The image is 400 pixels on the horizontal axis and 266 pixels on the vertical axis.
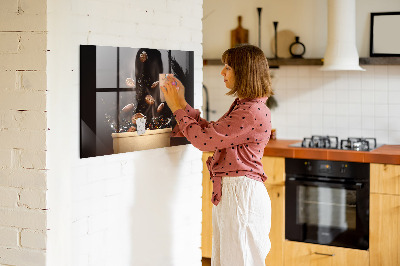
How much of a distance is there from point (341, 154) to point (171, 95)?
1.75 m

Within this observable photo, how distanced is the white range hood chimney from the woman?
6.10 ft

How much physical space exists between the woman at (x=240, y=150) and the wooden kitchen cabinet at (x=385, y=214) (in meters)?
1.49

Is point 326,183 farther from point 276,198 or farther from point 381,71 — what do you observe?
point 381,71

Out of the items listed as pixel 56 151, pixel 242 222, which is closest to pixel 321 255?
pixel 242 222

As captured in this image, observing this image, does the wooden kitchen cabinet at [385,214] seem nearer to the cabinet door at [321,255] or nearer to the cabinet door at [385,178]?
the cabinet door at [385,178]

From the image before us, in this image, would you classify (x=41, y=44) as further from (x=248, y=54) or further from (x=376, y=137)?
(x=376, y=137)

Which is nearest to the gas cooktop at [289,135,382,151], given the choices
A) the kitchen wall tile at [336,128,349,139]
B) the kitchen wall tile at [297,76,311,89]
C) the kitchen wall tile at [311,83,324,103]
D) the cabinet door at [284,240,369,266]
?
the kitchen wall tile at [336,128,349,139]

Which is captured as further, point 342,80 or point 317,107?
point 317,107

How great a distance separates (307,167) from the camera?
434 cm

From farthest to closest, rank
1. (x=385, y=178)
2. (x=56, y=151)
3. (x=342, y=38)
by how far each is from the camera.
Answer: (x=342, y=38)
(x=385, y=178)
(x=56, y=151)

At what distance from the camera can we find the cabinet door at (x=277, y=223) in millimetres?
4454

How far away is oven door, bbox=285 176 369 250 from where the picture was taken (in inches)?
165

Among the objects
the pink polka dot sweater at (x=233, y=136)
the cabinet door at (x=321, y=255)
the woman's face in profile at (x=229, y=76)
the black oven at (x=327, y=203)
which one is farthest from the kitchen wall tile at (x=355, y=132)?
the woman's face in profile at (x=229, y=76)

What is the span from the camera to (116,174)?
2.70m
